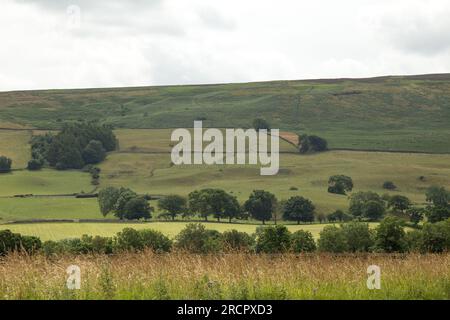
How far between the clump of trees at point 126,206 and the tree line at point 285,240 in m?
39.1

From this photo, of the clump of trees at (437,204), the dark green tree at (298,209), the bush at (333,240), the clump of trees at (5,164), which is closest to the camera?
the bush at (333,240)

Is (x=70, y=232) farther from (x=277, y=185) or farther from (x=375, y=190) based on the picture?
(x=375, y=190)

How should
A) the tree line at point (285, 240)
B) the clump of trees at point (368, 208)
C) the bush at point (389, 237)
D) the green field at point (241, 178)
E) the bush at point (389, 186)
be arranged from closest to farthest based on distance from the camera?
the tree line at point (285, 240), the bush at point (389, 237), the clump of trees at point (368, 208), the green field at point (241, 178), the bush at point (389, 186)

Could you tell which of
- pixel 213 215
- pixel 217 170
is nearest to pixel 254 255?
pixel 213 215

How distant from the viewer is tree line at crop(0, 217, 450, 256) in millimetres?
54969

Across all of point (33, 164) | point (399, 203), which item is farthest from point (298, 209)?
point (33, 164)

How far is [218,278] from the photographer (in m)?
13.3

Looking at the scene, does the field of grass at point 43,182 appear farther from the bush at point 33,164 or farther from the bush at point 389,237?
the bush at point 389,237

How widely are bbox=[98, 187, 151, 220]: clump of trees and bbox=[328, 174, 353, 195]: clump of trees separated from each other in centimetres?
4910

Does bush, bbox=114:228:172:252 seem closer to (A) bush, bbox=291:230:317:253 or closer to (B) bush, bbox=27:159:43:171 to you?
(A) bush, bbox=291:230:317:253

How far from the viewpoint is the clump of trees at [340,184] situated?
542 feet

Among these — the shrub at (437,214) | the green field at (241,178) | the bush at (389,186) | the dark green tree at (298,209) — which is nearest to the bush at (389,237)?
the shrub at (437,214)

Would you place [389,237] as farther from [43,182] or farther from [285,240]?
[43,182]

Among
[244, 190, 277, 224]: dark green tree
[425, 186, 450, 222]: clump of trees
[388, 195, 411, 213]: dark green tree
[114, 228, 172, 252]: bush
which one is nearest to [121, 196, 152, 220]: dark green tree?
[244, 190, 277, 224]: dark green tree
